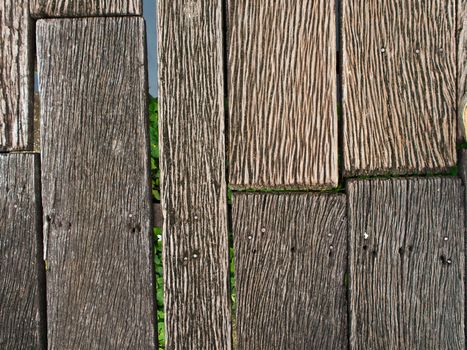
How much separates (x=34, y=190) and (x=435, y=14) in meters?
1.76

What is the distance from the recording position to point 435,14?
62.0 inches

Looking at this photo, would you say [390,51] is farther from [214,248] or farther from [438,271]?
[214,248]

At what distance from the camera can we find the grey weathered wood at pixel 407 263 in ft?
5.17

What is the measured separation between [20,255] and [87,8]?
3.45 feet

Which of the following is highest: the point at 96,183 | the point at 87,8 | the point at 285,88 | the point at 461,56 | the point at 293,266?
the point at 87,8

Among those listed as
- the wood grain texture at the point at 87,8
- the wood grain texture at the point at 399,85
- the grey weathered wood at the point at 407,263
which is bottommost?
the grey weathered wood at the point at 407,263

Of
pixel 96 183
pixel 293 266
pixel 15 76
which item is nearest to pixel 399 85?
pixel 293 266

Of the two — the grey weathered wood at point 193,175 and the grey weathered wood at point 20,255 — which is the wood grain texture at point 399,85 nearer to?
the grey weathered wood at point 193,175

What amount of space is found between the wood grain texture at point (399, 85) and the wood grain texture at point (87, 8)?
85 centimetres

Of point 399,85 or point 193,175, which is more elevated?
point 399,85

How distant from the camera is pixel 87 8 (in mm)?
1612

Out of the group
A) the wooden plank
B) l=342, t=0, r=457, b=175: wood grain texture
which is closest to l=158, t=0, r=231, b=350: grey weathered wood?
l=342, t=0, r=457, b=175: wood grain texture

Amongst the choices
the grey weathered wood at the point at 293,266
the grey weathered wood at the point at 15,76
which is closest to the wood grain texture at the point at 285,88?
the grey weathered wood at the point at 293,266

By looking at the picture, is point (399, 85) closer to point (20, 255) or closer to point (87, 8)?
point (87, 8)
